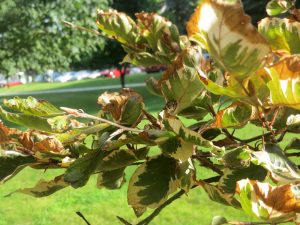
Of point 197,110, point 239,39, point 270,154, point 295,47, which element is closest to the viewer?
point 239,39

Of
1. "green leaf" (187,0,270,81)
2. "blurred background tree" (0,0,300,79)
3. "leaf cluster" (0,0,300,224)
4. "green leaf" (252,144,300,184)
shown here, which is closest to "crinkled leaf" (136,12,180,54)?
"leaf cluster" (0,0,300,224)

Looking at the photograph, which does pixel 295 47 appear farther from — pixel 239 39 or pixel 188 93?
pixel 239 39

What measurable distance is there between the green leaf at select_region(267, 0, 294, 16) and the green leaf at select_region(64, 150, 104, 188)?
2.03 feet

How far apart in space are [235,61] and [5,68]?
50.7 feet

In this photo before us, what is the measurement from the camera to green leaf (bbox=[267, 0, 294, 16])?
120 cm

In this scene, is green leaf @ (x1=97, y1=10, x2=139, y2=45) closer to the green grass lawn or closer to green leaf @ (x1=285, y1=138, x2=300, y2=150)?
green leaf @ (x1=285, y1=138, x2=300, y2=150)

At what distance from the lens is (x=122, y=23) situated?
106cm

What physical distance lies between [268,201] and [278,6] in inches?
28.9

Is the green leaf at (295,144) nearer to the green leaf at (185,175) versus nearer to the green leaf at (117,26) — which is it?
the green leaf at (185,175)

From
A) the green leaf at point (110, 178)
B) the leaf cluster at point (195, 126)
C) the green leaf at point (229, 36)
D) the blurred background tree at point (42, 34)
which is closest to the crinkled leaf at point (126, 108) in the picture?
the leaf cluster at point (195, 126)

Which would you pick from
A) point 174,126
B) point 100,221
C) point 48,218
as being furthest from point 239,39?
point 48,218

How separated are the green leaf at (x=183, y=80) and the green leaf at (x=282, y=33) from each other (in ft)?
0.39

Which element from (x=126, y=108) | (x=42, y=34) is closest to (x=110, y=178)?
(x=126, y=108)

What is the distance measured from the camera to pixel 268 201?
1.99 ft
